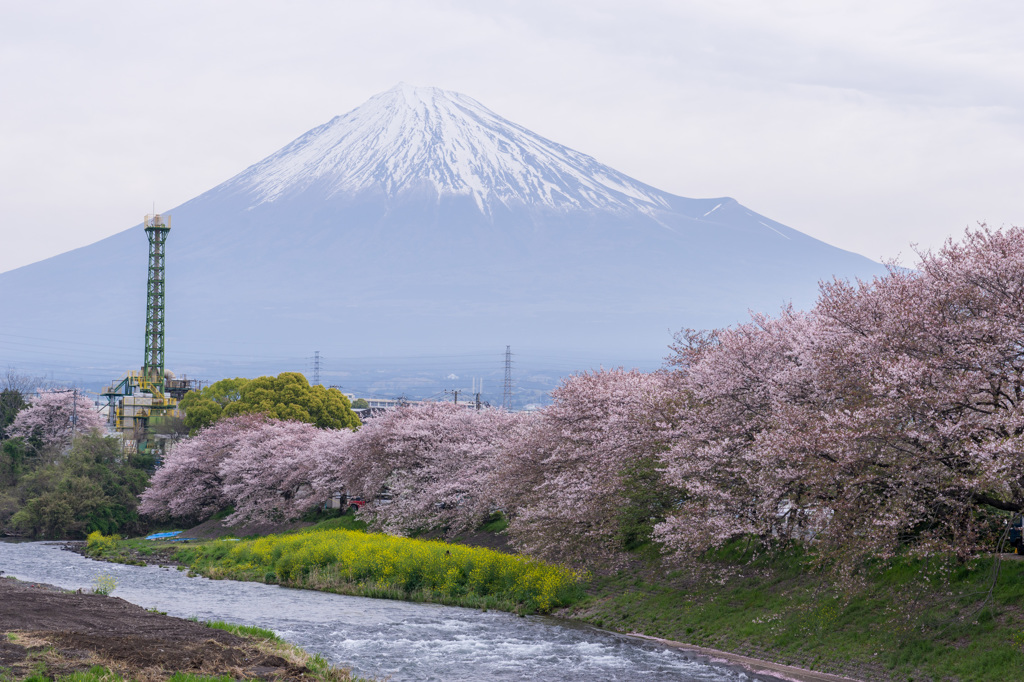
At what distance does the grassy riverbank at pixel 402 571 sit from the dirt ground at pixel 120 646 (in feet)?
44.1

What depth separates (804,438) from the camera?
25297mm

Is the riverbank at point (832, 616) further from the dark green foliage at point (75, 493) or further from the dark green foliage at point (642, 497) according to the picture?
the dark green foliage at point (75, 493)

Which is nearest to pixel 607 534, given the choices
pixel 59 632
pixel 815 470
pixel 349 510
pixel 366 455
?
pixel 815 470

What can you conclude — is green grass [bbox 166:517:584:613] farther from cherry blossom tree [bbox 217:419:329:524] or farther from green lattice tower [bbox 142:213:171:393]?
green lattice tower [bbox 142:213:171:393]

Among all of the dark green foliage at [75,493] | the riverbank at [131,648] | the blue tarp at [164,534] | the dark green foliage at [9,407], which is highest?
the dark green foliage at [9,407]

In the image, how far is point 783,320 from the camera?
120 feet

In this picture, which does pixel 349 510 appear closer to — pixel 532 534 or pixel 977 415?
pixel 532 534

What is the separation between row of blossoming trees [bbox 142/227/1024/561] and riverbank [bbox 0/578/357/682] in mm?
12866

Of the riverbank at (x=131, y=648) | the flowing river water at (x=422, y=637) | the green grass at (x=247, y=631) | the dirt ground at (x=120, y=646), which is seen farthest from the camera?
the green grass at (x=247, y=631)

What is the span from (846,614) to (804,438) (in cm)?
692

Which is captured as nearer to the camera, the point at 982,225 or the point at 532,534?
the point at 982,225

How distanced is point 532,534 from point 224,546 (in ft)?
85.9

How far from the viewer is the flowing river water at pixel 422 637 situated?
92.4 ft

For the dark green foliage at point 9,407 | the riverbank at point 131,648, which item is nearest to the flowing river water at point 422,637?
the riverbank at point 131,648
